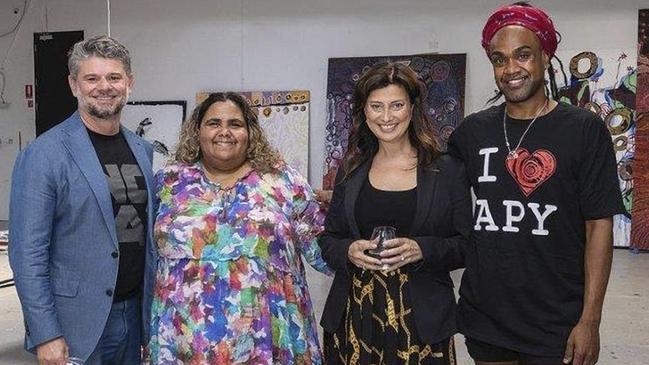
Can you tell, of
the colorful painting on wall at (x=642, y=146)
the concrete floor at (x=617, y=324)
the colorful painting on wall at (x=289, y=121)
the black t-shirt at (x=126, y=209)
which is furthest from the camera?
the colorful painting on wall at (x=289, y=121)

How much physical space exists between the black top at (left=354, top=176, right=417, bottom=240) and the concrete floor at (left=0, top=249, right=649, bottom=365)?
1.96 meters

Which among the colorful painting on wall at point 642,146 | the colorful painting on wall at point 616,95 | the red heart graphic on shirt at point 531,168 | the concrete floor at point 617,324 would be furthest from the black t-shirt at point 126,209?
the colorful painting on wall at point 642,146

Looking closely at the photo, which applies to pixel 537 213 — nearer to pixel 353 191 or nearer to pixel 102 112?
pixel 353 191

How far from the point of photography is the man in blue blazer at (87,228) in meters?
1.94

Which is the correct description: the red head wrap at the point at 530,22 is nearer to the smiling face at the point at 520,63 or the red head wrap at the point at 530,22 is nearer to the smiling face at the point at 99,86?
the smiling face at the point at 520,63

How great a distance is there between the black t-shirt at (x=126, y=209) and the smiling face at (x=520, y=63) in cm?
123

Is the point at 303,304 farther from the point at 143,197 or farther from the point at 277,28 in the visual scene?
the point at 277,28

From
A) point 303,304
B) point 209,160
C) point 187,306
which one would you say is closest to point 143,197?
point 209,160

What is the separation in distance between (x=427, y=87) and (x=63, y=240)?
19.1ft

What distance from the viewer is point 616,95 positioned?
6879mm

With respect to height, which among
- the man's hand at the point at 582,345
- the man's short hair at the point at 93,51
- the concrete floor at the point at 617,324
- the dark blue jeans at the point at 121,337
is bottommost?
the concrete floor at the point at 617,324

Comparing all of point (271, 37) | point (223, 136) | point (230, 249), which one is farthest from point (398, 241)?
point (271, 37)

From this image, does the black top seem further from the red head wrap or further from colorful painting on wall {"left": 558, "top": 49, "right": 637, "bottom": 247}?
colorful painting on wall {"left": 558, "top": 49, "right": 637, "bottom": 247}

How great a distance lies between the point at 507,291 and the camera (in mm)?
1888
